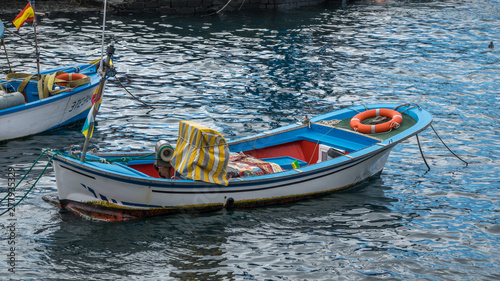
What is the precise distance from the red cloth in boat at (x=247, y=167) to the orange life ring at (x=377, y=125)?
2116mm

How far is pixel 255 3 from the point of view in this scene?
30953mm

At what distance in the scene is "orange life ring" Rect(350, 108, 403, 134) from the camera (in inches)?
460

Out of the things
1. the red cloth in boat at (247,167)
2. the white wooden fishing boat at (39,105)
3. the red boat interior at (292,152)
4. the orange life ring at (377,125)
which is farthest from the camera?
the white wooden fishing boat at (39,105)

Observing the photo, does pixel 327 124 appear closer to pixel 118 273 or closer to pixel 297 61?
pixel 118 273

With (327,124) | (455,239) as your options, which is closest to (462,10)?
(327,124)

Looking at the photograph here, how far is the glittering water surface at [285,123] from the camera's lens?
8656mm

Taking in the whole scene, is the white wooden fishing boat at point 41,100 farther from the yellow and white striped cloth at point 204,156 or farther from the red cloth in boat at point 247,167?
the yellow and white striped cloth at point 204,156

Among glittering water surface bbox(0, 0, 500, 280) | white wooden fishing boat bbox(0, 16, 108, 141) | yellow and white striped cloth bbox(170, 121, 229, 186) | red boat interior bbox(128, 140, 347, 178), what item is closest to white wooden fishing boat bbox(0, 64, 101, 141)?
white wooden fishing boat bbox(0, 16, 108, 141)

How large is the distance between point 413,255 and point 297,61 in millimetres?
13047

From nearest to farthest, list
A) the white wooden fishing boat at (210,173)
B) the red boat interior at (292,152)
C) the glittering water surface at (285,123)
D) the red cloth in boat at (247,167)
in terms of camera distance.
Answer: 1. the glittering water surface at (285,123)
2. the white wooden fishing boat at (210,173)
3. the red cloth in boat at (247,167)
4. the red boat interior at (292,152)

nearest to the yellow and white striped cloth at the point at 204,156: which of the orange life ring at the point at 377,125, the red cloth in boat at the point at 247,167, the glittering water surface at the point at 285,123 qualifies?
the red cloth in boat at the point at 247,167

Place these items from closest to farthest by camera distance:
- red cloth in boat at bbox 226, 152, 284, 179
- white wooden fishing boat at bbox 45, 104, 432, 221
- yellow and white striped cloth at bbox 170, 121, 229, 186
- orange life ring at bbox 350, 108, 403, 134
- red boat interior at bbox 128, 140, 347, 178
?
white wooden fishing boat at bbox 45, 104, 432, 221 → yellow and white striped cloth at bbox 170, 121, 229, 186 → red cloth in boat at bbox 226, 152, 284, 179 → red boat interior at bbox 128, 140, 347, 178 → orange life ring at bbox 350, 108, 403, 134

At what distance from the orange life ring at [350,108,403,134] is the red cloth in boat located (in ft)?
6.94

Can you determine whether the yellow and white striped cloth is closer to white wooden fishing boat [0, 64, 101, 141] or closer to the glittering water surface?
the glittering water surface
